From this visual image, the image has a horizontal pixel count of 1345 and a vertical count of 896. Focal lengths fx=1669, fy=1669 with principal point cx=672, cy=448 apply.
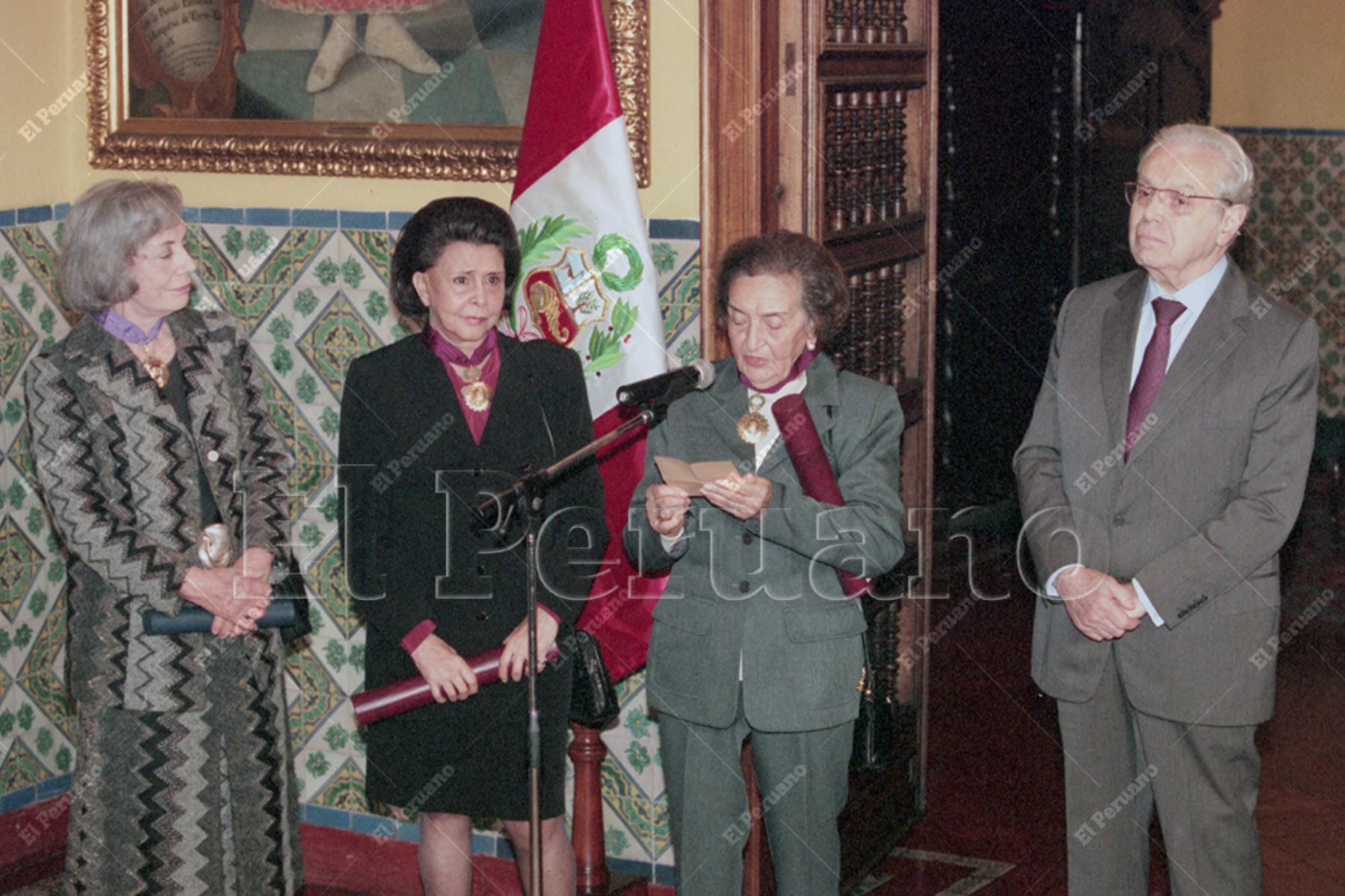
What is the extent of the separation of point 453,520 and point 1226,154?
63.1 inches

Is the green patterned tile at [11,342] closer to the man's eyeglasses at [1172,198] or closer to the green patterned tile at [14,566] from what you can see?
the green patterned tile at [14,566]

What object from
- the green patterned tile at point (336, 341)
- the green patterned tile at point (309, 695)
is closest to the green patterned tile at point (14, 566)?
the green patterned tile at point (309, 695)

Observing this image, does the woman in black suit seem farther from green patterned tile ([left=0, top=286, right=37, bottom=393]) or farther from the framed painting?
green patterned tile ([left=0, top=286, right=37, bottom=393])

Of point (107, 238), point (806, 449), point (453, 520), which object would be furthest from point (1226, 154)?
point (107, 238)

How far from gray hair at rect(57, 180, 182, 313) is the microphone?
1043 mm

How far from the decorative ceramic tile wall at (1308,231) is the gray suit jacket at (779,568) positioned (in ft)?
18.4

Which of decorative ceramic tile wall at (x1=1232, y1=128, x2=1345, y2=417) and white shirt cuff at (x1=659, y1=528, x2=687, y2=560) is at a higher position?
decorative ceramic tile wall at (x1=1232, y1=128, x2=1345, y2=417)

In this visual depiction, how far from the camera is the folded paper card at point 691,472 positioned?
9.61 feet

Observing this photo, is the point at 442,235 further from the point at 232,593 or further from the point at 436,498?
the point at 232,593

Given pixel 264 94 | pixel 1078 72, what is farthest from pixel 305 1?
pixel 1078 72

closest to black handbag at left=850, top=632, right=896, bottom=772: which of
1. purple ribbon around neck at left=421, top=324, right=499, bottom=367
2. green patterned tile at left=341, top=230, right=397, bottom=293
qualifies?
purple ribbon around neck at left=421, top=324, right=499, bottom=367

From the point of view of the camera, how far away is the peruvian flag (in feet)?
11.5

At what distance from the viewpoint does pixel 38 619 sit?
14.1 feet

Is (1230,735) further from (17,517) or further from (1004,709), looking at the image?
(17,517)
